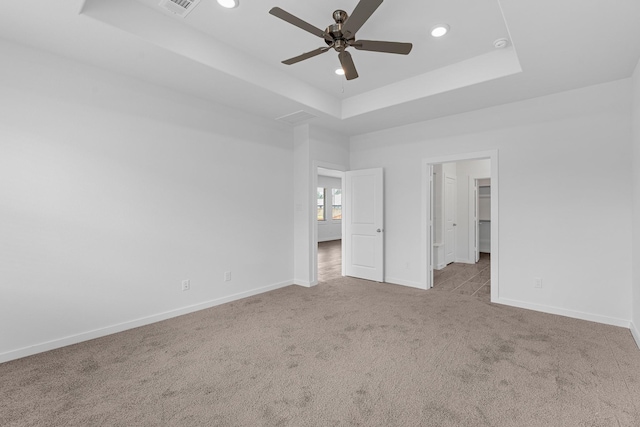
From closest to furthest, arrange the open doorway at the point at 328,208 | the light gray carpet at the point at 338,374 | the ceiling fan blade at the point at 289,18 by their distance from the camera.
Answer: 1. the light gray carpet at the point at 338,374
2. the ceiling fan blade at the point at 289,18
3. the open doorway at the point at 328,208

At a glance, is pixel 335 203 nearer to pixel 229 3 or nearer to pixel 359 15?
pixel 229 3

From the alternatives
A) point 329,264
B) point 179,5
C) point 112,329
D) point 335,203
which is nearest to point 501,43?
point 179,5

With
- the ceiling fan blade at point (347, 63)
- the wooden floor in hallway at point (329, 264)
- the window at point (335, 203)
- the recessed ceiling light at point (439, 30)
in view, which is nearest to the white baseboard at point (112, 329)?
the wooden floor in hallway at point (329, 264)

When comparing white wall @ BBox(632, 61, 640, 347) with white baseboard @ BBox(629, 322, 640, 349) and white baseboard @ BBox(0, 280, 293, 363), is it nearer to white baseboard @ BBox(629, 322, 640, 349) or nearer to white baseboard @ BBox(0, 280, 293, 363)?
white baseboard @ BBox(629, 322, 640, 349)

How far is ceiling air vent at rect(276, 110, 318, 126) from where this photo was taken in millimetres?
4440

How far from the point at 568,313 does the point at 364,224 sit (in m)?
3.05

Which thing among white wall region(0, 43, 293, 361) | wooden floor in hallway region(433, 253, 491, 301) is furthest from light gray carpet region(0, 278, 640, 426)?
wooden floor in hallway region(433, 253, 491, 301)

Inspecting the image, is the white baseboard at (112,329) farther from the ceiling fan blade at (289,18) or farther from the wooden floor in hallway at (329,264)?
the ceiling fan blade at (289,18)

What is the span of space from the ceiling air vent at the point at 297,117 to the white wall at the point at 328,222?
6.48m

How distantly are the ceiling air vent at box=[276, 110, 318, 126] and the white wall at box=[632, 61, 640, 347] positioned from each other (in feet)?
11.8

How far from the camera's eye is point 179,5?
2525 mm

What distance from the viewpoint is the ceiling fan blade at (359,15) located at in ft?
6.30

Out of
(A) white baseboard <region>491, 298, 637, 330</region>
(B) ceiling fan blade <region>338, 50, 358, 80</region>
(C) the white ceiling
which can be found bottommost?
(A) white baseboard <region>491, 298, 637, 330</region>

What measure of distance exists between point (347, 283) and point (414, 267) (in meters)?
1.16
